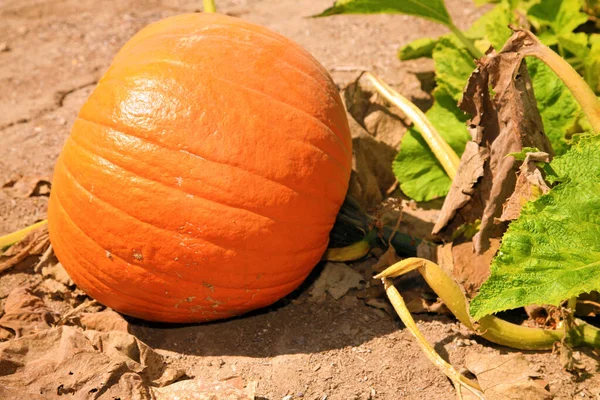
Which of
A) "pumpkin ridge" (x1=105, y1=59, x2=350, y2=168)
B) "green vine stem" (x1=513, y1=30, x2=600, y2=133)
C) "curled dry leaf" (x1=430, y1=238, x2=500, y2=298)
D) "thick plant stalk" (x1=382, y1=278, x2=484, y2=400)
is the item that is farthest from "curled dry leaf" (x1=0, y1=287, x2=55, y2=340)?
"green vine stem" (x1=513, y1=30, x2=600, y2=133)

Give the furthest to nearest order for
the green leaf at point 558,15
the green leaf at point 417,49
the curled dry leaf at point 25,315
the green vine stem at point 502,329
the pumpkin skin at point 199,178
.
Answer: the green leaf at point 417,49, the green leaf at point 558,15, the curled dry leaf at point 25,315, the green vine stem at point 502,329, the pumpkin skin at point 199,178

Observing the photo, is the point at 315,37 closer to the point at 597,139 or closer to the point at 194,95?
the point at 194,95

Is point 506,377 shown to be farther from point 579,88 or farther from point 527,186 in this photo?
point 579,88

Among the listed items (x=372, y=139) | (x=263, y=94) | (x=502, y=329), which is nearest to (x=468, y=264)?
(x=502, y=329)

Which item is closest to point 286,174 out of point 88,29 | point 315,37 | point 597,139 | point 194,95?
point 194,95

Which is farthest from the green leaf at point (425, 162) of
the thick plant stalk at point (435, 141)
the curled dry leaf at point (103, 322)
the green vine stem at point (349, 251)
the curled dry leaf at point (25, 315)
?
the curled dry leaf at point (25, 315)

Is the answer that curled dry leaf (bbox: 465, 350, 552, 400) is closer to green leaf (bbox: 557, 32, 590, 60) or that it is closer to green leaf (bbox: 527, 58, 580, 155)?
green leaf (bbox: 527, 58, 580, 155)

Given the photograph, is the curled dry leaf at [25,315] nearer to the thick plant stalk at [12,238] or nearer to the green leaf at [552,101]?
the thick plant stalk at [12,238]

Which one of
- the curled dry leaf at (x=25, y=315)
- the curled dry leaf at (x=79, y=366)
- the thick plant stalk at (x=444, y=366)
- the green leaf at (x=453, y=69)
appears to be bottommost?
the curled dry leaf at (x=25, y=315)

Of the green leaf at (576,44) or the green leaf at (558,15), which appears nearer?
the green leaf at (576,44)
